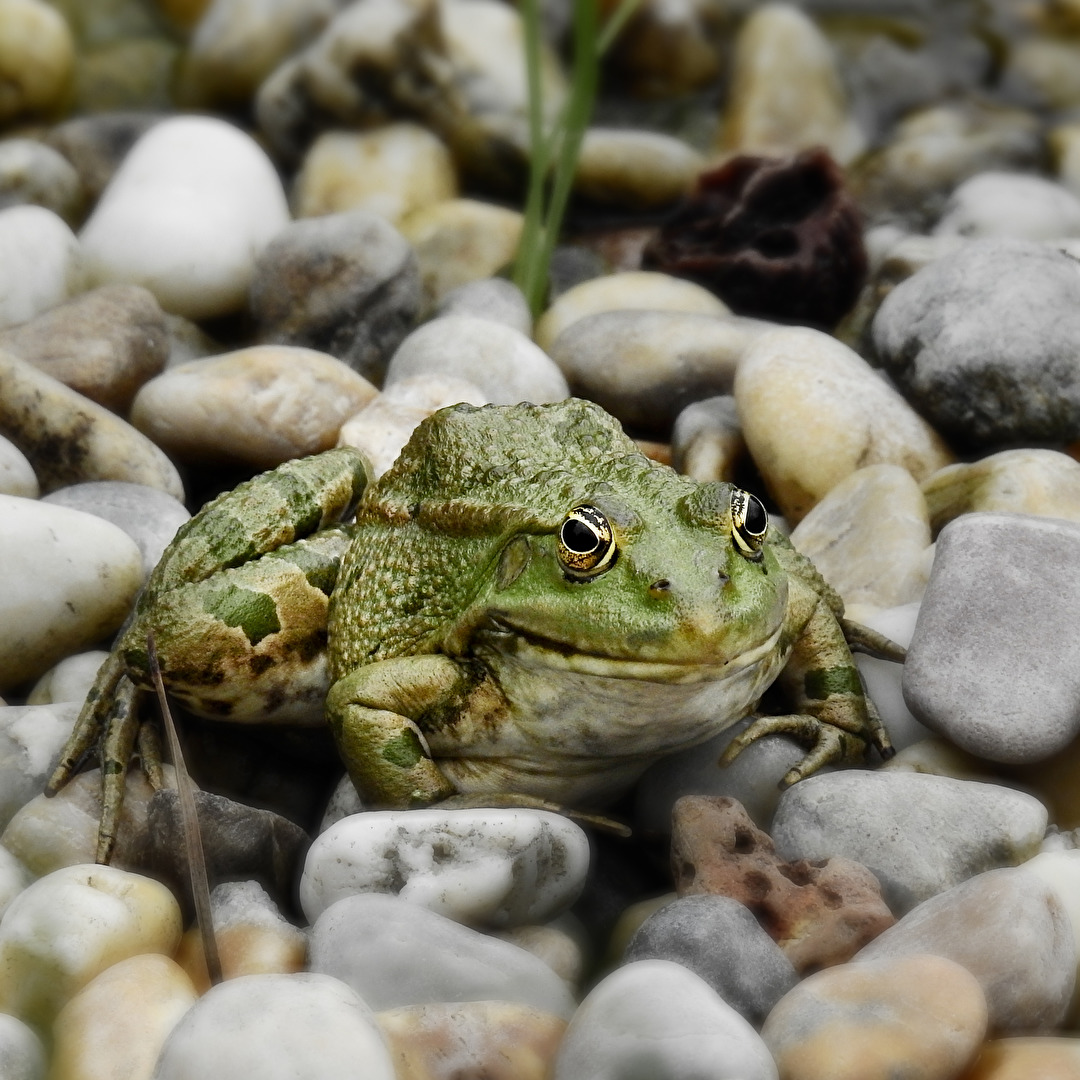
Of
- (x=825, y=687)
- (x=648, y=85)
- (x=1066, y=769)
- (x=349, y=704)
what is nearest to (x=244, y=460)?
(x=349, y=704)

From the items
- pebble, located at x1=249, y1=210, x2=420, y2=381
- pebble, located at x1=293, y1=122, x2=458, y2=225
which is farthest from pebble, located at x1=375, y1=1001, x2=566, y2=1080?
pebble, located at x1=293, y1=122, x2=458, y2=225

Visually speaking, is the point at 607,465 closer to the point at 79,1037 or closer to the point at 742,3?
the point at 79,1037

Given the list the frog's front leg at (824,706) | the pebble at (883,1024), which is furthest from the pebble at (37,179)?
the pebble at (883,1024)

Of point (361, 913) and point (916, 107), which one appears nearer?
point (361, 913)

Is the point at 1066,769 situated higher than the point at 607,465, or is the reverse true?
the point at 607,465

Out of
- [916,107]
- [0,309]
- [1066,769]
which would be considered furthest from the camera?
[916,107]
